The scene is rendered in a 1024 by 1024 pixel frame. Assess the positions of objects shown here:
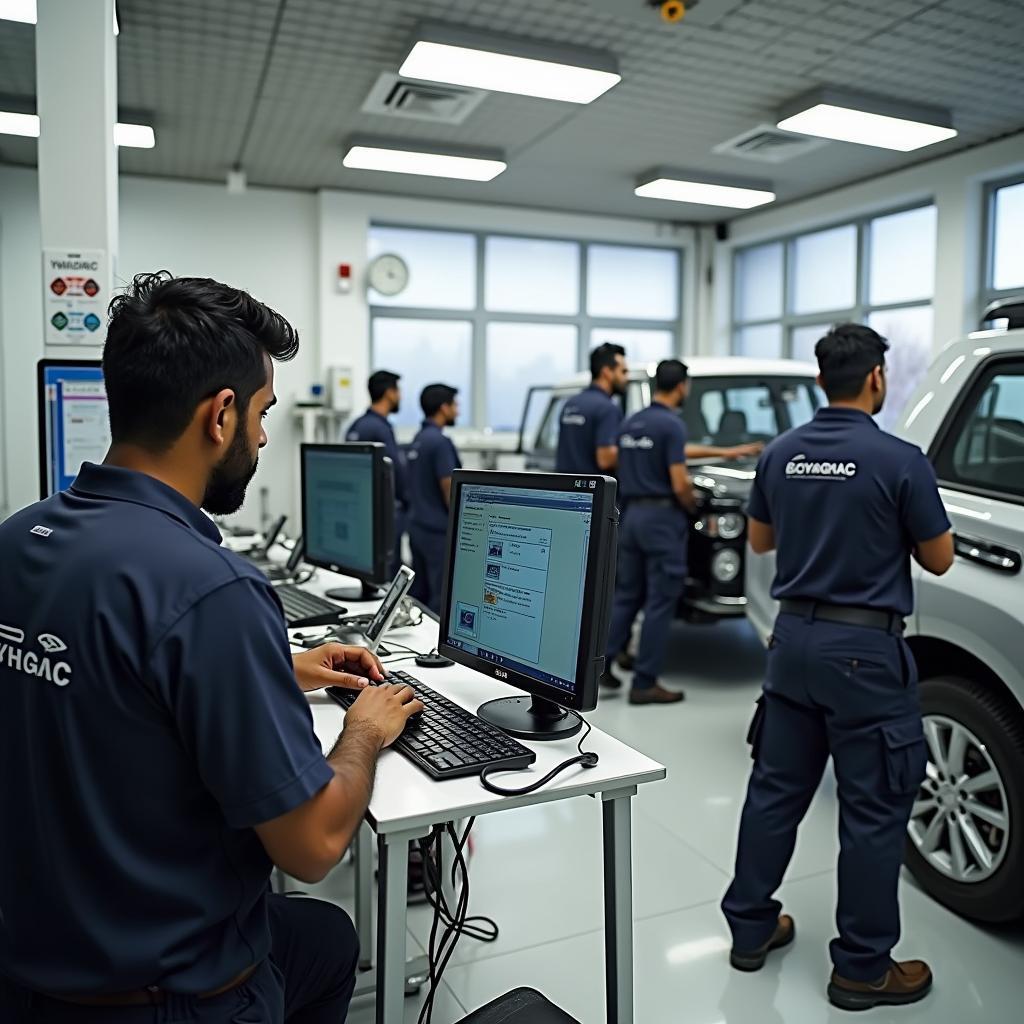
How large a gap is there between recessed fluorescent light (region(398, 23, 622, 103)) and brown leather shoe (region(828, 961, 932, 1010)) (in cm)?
455

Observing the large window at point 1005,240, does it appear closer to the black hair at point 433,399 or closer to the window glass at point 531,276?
the window glass at point 531,276

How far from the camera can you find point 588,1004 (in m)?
2.24

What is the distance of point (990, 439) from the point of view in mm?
2668

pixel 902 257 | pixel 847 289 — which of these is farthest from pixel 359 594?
pixel 847 289

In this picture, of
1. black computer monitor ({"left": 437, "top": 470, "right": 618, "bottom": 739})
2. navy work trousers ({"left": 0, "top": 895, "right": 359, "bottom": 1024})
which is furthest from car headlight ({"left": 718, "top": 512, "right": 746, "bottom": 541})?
navy work trousers ({"left": 0, "top": 895, "right": 359, "bottom": 1024})

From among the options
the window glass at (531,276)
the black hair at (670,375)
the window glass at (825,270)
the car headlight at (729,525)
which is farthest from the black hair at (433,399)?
the window glass at (825,270)

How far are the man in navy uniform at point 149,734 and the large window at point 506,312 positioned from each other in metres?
7.41

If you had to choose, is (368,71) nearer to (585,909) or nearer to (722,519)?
(722,519)

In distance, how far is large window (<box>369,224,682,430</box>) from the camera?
8719 mm

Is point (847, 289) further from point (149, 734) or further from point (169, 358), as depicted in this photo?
point (149, 734)

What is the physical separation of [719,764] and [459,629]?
2.25m

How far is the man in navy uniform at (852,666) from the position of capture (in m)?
2.19

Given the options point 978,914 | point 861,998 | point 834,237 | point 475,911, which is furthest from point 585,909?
point 834,237

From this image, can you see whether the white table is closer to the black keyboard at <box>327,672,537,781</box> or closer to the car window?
the black keyboard at <box>327,672,537,781</box>
